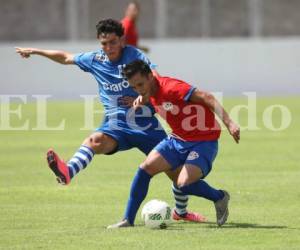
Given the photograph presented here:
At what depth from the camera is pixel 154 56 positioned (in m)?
33.2

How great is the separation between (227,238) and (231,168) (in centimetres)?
659

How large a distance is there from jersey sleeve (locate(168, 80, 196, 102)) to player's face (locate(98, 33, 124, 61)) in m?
1.29

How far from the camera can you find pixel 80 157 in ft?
37.4

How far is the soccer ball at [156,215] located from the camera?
431 inches

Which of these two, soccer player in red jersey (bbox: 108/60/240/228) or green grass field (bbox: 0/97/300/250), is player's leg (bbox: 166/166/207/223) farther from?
soccer player in red jersey (bbox: 108/60/240/228)

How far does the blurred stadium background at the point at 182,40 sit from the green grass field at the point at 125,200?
1071 cm

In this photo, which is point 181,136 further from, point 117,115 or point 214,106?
point 117,115

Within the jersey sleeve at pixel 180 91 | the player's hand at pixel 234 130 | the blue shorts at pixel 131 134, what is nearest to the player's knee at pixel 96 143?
the blue shorts at pixel 131 134

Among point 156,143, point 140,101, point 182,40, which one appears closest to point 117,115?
point 156,143

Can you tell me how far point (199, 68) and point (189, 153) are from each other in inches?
876

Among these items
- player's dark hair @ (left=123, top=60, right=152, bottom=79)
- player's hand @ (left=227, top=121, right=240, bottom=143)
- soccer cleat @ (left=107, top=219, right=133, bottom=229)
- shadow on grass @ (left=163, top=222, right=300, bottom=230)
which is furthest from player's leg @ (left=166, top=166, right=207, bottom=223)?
Answer: player's dark hair @ (left=123, top=60, right=152, bottom=79)

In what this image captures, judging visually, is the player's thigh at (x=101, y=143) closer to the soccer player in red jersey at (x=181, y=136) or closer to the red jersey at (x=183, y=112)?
the soccer player in red jersey at (x=181, y=136)

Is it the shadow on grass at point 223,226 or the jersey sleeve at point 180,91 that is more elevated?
the jersey sleeve at point 180,91

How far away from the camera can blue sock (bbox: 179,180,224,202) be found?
10.8m
